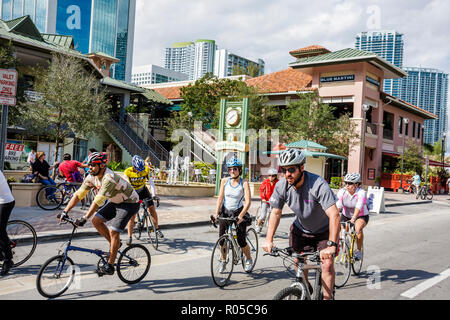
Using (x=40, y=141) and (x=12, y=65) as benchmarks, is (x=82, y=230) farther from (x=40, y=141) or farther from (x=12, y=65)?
(x=40, y=141)

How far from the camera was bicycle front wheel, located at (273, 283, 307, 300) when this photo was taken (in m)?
3.49

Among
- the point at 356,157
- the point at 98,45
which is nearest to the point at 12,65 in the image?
the point at 356,157

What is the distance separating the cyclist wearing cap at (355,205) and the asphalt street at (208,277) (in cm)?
82

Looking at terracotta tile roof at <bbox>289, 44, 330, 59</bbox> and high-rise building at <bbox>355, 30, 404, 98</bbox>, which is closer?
terracotta tile roof at <bbox>289, 44, 330, 59</bbox>

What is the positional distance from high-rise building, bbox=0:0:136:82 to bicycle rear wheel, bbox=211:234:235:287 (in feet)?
282

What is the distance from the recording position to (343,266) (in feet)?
20.9

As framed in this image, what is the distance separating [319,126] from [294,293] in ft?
79.8

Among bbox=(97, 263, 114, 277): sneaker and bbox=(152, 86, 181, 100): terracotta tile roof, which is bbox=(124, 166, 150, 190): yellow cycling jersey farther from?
bbox=(152, 86, 181, 100): terracotta tile roof

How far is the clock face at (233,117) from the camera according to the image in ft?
66.9

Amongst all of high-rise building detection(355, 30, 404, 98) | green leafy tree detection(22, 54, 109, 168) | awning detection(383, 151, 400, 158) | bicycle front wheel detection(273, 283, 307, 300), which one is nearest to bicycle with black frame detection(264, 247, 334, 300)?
bicycle front wheel detection(273, 283, 307, 300)

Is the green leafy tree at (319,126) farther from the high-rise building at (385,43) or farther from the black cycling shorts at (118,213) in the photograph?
the high-rise building at (385,43)

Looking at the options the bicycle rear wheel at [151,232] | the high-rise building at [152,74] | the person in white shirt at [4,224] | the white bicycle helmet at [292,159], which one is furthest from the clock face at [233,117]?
the high-rise building at [152,74]

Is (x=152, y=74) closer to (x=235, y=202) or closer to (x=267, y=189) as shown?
(x=267, y=189)

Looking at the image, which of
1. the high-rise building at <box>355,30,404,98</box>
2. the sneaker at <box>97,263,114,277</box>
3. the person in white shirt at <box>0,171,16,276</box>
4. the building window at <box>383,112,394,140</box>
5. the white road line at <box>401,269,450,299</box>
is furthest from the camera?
the high-rise building at <box>355,30,404,98</box>
